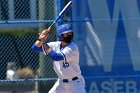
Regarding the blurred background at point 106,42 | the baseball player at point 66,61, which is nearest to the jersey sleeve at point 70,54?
the baseball player at point 66,61

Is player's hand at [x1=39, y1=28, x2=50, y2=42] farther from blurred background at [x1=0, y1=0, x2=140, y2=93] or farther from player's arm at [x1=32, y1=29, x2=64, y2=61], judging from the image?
blurred background at [x1=0, y1=0, x2=140, y2=93]

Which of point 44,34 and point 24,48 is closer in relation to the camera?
point 44,34

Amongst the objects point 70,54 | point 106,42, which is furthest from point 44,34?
point 106,42

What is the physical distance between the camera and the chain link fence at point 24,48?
1055cm

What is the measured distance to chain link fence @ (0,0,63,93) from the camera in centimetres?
1055

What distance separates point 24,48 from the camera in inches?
453

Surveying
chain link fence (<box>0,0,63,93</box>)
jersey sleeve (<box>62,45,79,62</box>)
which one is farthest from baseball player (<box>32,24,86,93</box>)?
chain link fence (<box>0,0,63,93</box>)

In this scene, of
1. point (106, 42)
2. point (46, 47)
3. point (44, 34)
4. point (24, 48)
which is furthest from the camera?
point (24, 48)

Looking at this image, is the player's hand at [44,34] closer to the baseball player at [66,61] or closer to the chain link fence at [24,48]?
the baseball player at [66,61]

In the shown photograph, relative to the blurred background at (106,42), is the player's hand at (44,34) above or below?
above

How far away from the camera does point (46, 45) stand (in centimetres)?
770

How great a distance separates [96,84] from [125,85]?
0.53 metres

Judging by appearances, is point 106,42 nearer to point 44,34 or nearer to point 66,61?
point 66,61

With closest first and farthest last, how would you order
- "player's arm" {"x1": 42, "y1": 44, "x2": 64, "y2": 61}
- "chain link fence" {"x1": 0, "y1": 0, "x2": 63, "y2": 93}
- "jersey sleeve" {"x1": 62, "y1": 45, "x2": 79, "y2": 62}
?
1. "player's arm" {"x1": 42, "y1": 44, "x2": 64, "y2": 61}
2. "jersey sleeve" {"x1": 62, "y1": 45, "x2": 79, "y2": 62}
3. "chain link fence" {"x1": 0, "y1": 0, "x2": 63, "y2": 93}
